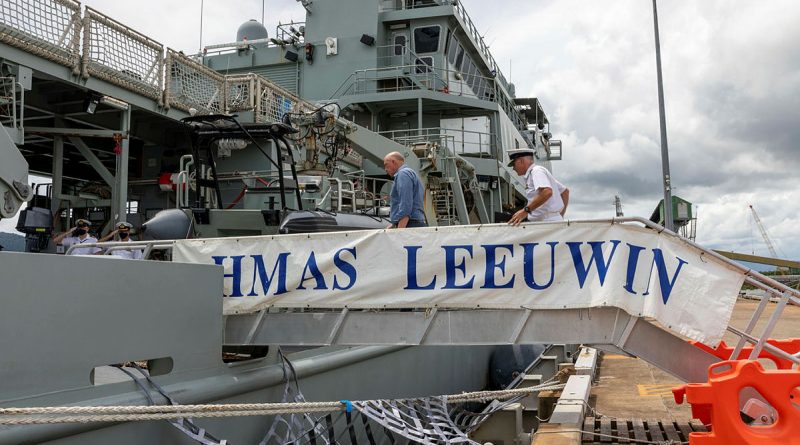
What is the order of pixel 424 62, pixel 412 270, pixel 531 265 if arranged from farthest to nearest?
pixel 424 62, pixel 412 270, pixel 531 265

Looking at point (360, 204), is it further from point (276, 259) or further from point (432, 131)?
point (432, 131)

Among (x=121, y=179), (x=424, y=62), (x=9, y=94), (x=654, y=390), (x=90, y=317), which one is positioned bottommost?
(x=654, y=390)

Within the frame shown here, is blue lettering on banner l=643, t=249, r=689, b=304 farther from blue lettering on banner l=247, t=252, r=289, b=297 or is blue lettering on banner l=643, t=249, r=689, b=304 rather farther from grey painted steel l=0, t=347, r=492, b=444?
grey painted steel l=0, t=347, r=492, b=444

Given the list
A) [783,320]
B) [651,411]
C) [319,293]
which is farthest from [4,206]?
[783,320]

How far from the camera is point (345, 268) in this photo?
4.34 metres

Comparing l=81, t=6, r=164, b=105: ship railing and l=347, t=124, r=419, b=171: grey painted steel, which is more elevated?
l=81, t=6, r=164, b=105: ship railing

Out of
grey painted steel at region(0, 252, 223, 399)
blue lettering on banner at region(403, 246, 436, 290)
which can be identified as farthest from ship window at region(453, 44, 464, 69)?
grey painted steel at region(0, 252, 223, 399)

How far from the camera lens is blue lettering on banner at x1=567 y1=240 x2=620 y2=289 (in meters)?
3.86

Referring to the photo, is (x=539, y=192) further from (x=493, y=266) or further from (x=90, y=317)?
(x=90, y=317)

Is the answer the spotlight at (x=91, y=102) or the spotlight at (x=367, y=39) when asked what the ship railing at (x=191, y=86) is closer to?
the spotlight at (x=91, y=102)

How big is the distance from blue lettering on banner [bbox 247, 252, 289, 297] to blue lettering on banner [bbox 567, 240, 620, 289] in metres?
1.90

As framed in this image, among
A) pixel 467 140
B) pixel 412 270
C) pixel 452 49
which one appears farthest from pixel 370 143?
pixel 452 49

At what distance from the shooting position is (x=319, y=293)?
435cm

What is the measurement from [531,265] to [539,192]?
101 centimetres
